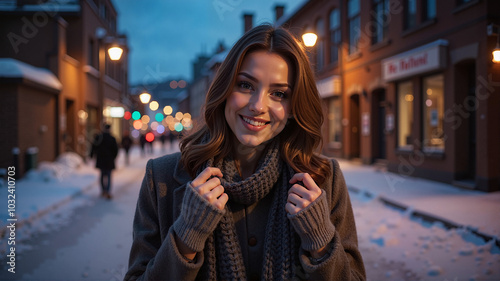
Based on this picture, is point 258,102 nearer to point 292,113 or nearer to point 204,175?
point 292,113

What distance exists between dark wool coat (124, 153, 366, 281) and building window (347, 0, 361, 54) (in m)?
15.2

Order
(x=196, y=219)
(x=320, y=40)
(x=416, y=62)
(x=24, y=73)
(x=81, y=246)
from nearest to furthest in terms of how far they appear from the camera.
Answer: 1. (x=196, y=219)
2. (x=81, y=246)
3. (x=416, y=62)
4. (x=24, y=73)
5. (x=320, y=40)

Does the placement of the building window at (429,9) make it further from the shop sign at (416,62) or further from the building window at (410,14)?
the shop sign at (416,62)

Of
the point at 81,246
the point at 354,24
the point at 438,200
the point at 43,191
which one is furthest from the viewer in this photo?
the point at 354,24

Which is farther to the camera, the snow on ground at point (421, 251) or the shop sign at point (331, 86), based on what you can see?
the shop sign at point (331, 86)

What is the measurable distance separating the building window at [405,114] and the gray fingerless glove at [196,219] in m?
12.3

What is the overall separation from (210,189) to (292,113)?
1.73 ft

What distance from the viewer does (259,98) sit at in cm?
160

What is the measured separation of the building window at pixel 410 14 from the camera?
1180 centimetres

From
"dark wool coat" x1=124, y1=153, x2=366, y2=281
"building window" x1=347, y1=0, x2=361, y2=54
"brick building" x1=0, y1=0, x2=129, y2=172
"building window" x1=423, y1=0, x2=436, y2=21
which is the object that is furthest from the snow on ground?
"building window" x1=347, y1=0, x2=361, y2=54

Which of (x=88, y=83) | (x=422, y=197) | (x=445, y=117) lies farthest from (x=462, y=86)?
(x=88, y=83)

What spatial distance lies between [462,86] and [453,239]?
611 cm

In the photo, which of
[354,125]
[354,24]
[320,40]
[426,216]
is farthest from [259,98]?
[320,40]

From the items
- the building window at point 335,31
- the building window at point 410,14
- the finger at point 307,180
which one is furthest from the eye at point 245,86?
the building window at point 335,31
